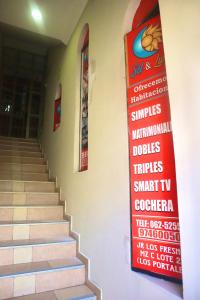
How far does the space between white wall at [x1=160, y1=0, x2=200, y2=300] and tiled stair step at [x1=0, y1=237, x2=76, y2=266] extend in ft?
5.21

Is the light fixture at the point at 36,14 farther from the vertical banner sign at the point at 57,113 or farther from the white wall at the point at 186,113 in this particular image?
the white wall at the point at 186,113

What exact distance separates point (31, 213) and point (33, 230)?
324 millimetres

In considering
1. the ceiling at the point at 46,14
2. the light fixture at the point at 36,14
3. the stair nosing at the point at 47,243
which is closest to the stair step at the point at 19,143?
the ceiling at the point at 46,14

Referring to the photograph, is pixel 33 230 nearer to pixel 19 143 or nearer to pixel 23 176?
pixel 23 176

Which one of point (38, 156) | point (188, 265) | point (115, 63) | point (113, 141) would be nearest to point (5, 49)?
point (38, 156)

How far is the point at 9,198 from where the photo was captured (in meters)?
2.99

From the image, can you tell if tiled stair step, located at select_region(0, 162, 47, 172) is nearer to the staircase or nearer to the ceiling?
the staircase

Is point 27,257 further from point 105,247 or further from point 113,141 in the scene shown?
point 113,141

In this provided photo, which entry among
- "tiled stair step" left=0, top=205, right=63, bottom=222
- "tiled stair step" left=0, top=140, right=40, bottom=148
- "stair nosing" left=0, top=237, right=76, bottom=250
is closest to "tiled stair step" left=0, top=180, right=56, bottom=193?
"tiled stair step" left=0, top=205, right=63, bottom=222

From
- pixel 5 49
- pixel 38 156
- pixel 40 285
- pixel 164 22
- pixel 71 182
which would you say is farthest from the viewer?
pixel 5 49

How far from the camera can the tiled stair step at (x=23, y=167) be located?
4.02 meters

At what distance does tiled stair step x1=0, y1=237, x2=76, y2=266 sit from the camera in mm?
2100

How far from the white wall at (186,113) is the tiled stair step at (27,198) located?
245cm

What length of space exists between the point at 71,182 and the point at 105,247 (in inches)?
45.8
